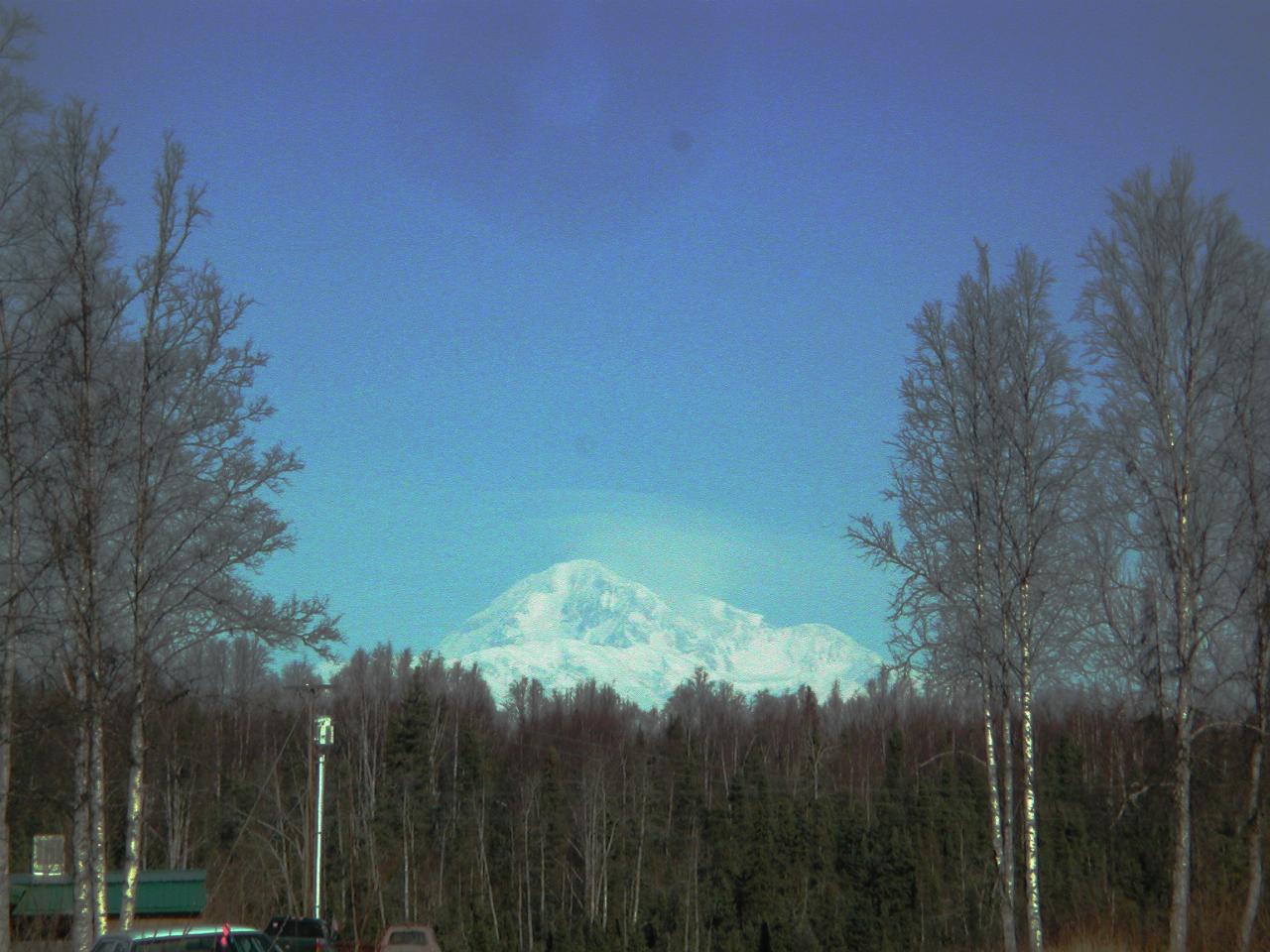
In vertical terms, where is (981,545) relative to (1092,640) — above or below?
above

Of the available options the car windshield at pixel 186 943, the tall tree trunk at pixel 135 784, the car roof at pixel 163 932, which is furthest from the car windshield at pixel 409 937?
the car windshield at pixel 186 943

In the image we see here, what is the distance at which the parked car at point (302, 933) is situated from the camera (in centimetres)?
3197

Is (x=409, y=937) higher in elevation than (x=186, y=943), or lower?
lower

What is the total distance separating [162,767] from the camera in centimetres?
5900

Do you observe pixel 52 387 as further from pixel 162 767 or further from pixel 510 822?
pixel 510 822

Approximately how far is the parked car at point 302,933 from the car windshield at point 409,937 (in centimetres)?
420

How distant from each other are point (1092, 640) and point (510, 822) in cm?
6657

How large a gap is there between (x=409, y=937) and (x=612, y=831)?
5626 centimetres

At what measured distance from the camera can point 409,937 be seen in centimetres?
2770

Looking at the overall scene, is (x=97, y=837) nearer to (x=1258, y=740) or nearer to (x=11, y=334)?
(x=11, y=334)

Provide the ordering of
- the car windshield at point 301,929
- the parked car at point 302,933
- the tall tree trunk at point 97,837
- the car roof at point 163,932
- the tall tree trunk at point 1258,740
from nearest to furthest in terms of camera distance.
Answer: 1. the car roof at point 163,932
2. the tall tree trunk at point 97,837
3. the tall tree trunk at point 1258,740
4. the parked car at point 302,933
5. the car windshield at point 301,929

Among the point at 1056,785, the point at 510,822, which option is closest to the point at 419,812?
the point at 510,822

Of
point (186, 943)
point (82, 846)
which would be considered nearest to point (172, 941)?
point (186, 943)

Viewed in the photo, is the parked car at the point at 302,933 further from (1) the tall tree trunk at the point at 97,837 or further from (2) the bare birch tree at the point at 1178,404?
(2) the bare birch tree at the point at 1178,404
